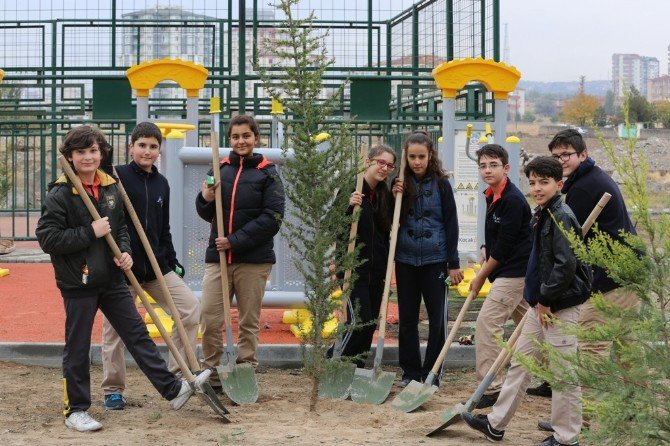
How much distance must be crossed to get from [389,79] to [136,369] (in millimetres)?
6857

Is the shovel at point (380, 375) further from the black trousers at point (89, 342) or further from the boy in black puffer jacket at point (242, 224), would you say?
the black trousers at point (89, 342)

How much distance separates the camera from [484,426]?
5594mm

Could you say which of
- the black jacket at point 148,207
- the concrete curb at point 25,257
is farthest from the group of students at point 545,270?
the concrete curb at point 25,257

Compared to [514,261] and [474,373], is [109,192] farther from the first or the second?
[474,373]

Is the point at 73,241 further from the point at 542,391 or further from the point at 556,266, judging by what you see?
the point at 542,391

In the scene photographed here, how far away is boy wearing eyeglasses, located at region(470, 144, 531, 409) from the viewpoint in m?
6.39

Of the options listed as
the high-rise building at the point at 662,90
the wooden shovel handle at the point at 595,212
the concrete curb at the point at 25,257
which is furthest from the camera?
the concrete curb at the point at 25,257

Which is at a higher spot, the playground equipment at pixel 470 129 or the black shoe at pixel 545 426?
the playground equipment at pixel 470 129

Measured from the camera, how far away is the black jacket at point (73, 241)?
5.62 meters

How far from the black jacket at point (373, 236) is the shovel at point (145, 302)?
1.39 m

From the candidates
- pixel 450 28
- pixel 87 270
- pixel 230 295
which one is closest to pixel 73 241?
pixel 87 270

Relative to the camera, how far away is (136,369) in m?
7.54

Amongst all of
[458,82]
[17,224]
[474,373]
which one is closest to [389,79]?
[458,82]

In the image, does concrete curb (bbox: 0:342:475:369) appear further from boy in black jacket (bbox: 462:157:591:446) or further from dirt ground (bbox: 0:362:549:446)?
boy in black jacket (bbox: 462:157:591:446)
